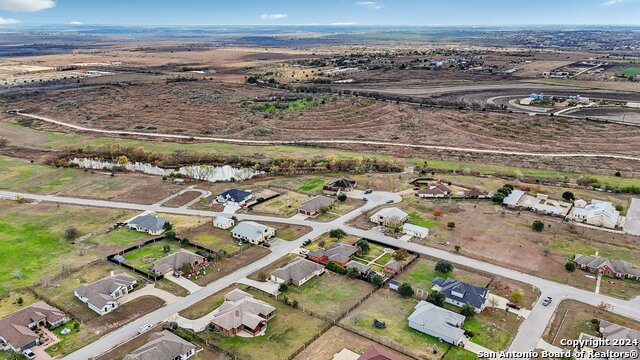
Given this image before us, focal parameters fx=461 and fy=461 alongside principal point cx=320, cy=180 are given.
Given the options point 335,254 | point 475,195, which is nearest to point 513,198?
point 475,195

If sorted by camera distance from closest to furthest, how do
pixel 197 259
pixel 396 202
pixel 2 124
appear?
pixel 197 259 → pixel 396 202 → pixel 2 124

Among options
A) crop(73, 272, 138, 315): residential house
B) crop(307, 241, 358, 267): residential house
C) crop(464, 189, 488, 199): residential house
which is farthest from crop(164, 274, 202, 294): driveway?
crop(464, 189, 488, 199): residential house

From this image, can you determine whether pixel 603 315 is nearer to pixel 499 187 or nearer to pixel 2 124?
pixel 499 187

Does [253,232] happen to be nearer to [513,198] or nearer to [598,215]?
[513,198]

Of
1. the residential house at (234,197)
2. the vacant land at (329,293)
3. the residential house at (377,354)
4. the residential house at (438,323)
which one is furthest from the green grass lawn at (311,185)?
the residential house at (377,354)

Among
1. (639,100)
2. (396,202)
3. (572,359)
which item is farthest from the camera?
(639,100)

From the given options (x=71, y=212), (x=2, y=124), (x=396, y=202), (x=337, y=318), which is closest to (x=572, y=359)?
(x=337, y=318)

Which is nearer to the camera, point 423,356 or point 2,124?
point 423,356
